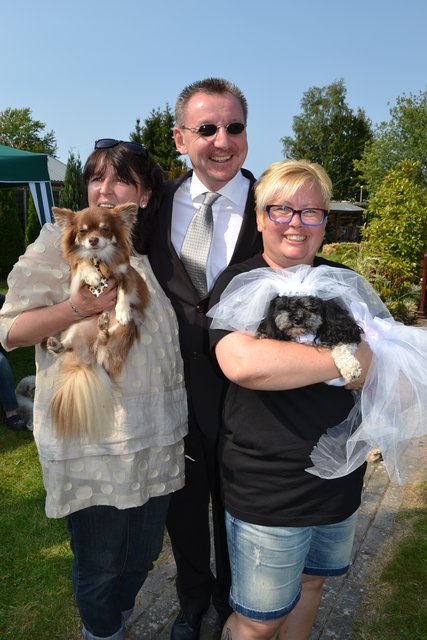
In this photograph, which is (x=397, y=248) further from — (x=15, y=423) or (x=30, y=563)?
(x=30, y=563)

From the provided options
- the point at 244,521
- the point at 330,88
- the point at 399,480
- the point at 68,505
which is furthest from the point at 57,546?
the point at 330,88

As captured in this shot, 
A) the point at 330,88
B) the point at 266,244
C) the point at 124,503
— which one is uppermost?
the point at 330,88

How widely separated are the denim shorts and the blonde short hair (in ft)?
4.35

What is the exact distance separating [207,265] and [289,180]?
0.71 m

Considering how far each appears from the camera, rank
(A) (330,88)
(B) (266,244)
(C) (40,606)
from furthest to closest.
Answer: (A) (330,88) < (C) (40,606) < (B) (266,244)

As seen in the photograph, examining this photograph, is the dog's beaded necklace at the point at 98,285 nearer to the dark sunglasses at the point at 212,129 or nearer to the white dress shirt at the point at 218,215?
the white dress shirt at the point at 218,215

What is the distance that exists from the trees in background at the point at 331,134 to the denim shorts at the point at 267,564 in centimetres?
6076

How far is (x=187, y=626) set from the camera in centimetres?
287

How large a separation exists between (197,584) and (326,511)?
4.57ft

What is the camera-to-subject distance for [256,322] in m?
1.92

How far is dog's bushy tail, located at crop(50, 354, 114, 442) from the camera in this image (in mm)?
1978

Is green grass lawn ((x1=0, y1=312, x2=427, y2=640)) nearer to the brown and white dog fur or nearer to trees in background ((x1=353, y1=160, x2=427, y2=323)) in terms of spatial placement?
the brown and white dog fur

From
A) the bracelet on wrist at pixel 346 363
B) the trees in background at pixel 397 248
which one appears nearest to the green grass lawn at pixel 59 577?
the bracelet on wrist at pixel 346 363

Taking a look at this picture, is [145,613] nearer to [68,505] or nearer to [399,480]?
[68,505]
